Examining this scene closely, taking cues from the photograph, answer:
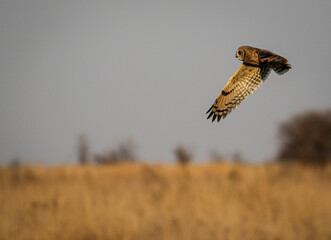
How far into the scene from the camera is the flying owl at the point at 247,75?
36cm

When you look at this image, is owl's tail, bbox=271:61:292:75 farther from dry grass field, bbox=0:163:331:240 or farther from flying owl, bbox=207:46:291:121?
dry grass field, bbox=0:163:331:240

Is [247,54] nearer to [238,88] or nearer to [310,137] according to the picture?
[238,88]

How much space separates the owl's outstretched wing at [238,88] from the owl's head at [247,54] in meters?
0.01

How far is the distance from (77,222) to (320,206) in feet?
21.1

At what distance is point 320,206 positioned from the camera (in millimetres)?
9125

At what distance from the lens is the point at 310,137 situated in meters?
23.9

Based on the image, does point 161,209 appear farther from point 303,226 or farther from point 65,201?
point 303,226

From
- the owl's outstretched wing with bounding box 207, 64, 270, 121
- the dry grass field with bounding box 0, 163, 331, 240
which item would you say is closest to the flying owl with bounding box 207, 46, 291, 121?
the owl's outstretched wing with bounding box 207, 64, 270, 121

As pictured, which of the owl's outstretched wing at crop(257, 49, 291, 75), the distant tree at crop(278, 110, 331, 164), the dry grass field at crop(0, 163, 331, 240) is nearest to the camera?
the owl's outstretched wing at crop(257, 49, 291, 75)

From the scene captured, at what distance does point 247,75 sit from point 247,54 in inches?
3.4

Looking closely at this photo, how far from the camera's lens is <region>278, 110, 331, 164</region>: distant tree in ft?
76.5

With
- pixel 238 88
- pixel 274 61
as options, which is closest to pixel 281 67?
pixel 274 61

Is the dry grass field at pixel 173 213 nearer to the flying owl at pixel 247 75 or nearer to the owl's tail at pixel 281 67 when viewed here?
the flying owl at pixel 247 75

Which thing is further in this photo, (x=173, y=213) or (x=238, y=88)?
(x=173, y=213)
